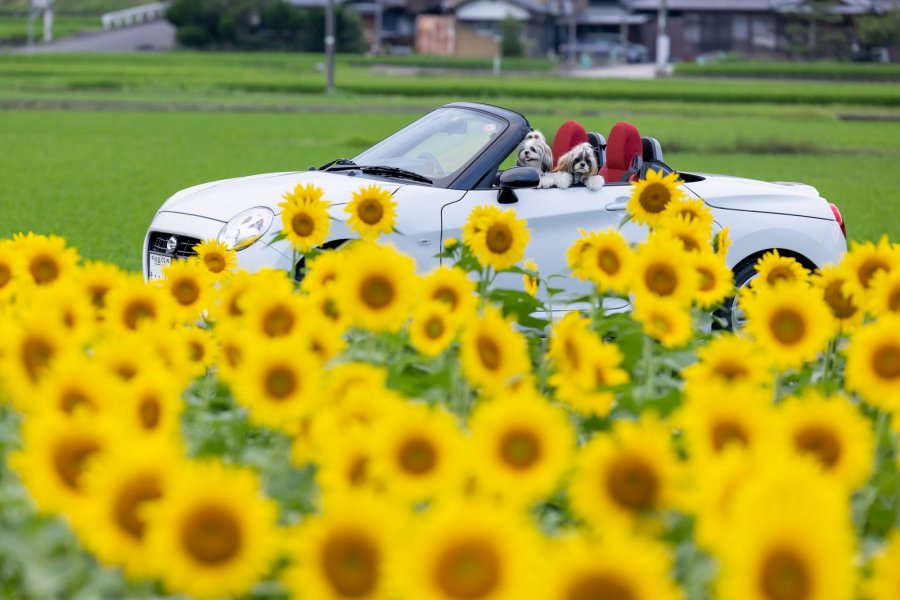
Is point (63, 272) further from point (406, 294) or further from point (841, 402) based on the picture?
point (841, 402)

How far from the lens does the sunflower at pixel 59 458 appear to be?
204 cm

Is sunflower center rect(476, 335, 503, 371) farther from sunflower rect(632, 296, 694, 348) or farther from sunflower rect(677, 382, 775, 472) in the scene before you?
sunflower rect(632, 296, 694, 348)

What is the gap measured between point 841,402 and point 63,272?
2008 mm

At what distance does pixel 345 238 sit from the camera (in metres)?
7.12

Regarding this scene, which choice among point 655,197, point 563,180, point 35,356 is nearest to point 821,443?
point 35,356

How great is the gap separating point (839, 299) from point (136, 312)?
5.76 ft

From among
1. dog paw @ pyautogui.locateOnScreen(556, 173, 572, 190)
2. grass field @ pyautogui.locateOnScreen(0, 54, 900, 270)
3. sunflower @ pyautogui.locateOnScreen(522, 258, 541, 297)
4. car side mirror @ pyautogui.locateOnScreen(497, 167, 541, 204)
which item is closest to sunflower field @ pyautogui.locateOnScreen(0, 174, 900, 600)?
sunflower @ pyautogui.locateOnScreen(522, 258, 541, 297)

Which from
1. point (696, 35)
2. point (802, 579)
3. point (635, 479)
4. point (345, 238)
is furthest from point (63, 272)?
point (696, 35)

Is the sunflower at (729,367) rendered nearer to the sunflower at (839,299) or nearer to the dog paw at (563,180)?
the sunflower at (839,299)

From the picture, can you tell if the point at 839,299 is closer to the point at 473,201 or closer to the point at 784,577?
the point at 784,577

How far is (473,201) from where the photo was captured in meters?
7.41

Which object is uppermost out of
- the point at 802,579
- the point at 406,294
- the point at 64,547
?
the point at 406,294

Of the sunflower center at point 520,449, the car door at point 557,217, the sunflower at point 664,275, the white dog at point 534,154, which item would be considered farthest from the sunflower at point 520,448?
the white dog at point 534,154

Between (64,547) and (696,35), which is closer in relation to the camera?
(64,547)
